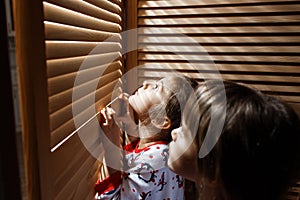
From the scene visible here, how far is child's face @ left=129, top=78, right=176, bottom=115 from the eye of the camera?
819 millimetres

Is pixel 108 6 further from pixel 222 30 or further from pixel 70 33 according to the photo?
pixel 222 30

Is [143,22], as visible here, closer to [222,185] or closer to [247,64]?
[247,64]

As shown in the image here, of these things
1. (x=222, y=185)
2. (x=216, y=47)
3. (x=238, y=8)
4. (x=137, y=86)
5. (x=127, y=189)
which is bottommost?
(x=127, y=189)

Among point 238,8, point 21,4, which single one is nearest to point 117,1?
point 238,8

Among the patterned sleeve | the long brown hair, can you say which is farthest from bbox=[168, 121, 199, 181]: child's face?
the patterned sleeve

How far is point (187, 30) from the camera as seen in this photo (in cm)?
89

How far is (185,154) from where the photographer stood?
65cm

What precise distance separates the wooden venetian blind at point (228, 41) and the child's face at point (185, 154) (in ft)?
1.04

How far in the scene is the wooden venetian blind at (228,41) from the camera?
2.68ft

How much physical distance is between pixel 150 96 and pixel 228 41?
0.30 metres

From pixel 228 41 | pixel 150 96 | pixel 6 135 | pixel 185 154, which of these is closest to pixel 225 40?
pixel 228 41

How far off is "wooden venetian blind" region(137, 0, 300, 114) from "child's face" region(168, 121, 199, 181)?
32cm

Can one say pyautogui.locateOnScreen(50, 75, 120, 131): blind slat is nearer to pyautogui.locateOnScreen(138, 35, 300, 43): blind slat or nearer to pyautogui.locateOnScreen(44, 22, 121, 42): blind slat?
pyautogui.locateOnScreen(44, 22, 121, 42): blind slat

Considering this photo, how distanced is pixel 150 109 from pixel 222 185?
1.08 feet
